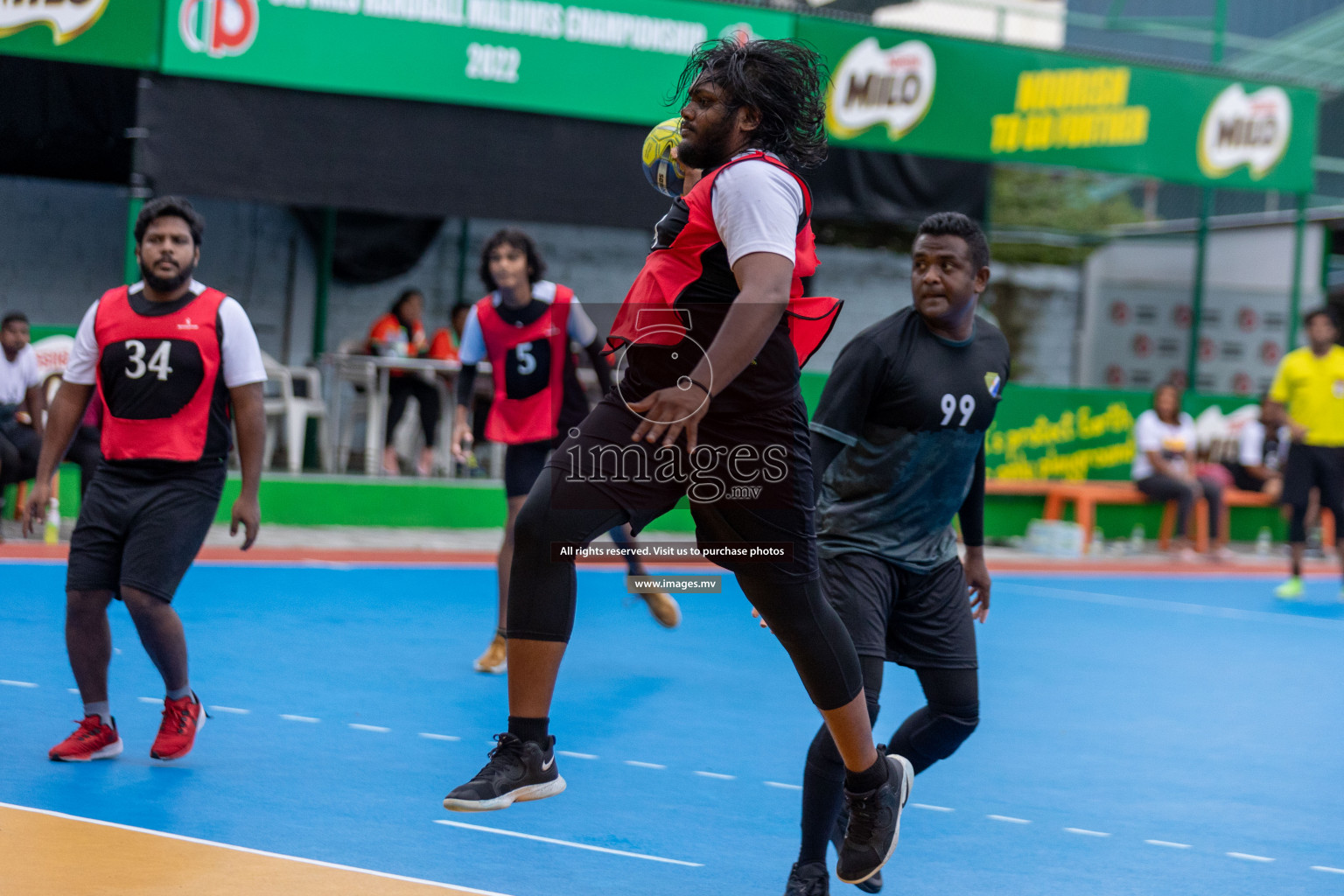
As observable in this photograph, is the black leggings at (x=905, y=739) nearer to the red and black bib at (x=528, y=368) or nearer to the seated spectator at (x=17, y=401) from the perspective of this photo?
the red and black bib at (x=528, y=368)

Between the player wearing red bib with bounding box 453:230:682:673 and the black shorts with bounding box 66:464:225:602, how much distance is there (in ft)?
7.48

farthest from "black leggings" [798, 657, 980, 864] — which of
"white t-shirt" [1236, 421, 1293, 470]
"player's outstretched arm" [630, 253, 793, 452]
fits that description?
"white t-shirt" [1236, 421, 1293, 470]

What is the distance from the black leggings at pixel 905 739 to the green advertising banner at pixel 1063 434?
10559mm

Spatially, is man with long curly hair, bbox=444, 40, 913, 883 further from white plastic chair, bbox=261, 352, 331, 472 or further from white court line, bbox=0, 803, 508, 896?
white plastic chair, bbox=261, 352, 331, 472

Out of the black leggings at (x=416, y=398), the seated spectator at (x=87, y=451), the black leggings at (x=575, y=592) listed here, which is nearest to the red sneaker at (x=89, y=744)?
the black leggings at (x=575, y=592)

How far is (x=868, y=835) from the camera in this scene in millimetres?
4043

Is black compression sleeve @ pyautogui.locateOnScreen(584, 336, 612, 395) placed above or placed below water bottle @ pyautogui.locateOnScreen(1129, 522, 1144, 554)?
above

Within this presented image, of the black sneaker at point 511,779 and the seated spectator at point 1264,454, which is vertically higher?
the seated spectator at point 1264,454

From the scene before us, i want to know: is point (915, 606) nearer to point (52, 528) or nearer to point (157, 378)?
point (157, 378)

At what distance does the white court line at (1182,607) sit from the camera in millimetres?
11539

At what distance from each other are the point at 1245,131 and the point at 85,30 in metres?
11.8

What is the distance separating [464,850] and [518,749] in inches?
49.3

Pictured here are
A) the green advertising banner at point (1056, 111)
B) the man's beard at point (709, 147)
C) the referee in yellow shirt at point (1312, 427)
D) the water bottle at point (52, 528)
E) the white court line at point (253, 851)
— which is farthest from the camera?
the green advertising banner at point (1056, 111)

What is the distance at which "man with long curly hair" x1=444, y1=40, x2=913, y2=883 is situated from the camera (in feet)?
11.4
